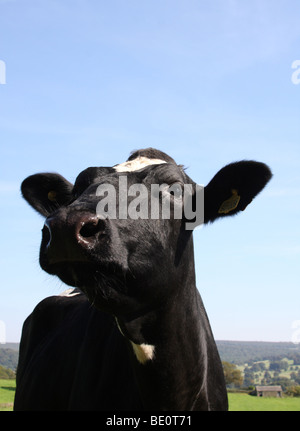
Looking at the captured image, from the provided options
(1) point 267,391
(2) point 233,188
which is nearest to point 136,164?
(2) point 233,188

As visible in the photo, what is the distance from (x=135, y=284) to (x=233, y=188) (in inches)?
66.6

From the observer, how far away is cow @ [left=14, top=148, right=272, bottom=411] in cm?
314

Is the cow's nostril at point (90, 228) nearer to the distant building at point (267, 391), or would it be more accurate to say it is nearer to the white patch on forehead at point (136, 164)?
the white patch on forehead at point (136, 164)

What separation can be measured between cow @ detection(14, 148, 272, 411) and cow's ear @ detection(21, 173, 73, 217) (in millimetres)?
12

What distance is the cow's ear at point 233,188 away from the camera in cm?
448

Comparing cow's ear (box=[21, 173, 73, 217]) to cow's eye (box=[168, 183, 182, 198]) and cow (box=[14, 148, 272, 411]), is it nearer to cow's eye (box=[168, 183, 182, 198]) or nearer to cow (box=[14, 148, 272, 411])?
cow (box=[14, 148, 272, 411])

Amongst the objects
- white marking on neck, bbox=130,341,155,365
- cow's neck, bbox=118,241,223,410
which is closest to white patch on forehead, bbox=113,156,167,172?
cow's neck, bbox=118,241,223,410

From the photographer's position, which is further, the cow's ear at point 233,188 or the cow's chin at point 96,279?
the cow's ear at point 233,188

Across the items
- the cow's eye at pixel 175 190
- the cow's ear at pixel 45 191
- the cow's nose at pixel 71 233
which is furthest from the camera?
the cow's ear at pixel 45 191

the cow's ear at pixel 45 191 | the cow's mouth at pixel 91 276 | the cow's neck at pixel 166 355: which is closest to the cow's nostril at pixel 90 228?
the cow's mouth at pixel 91 276

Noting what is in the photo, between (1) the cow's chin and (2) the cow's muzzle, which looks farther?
(1) the cow's chin

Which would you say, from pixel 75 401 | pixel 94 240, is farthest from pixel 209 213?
pixel 75 401

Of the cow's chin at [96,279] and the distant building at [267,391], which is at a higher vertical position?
the cow's chin at [96,279]
